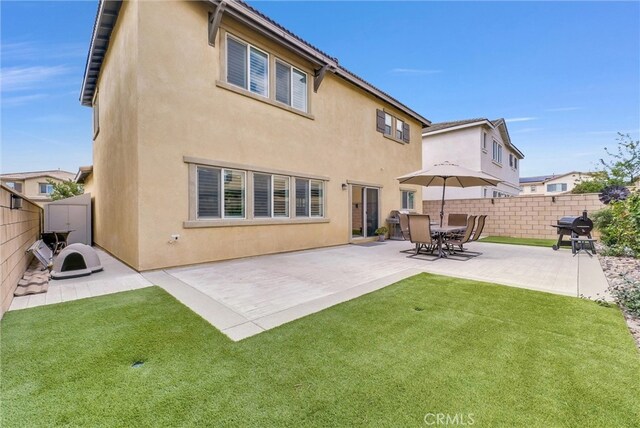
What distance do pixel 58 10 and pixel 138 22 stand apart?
8.48 m

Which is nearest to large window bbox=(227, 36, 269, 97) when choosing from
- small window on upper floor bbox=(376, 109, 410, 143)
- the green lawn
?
small window on upper floor bbox=(376, 109, 410, 143)

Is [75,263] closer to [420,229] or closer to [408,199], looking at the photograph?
[420,229]

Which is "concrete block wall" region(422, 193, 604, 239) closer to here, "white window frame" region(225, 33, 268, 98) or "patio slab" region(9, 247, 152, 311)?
"white window frame" region(225, 33, 268, 98)

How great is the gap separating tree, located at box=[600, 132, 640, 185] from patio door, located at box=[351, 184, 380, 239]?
12.5 meters

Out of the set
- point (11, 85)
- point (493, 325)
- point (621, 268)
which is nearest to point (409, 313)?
point (493, 325)

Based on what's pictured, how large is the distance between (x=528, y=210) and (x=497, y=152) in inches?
391

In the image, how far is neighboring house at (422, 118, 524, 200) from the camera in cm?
1874

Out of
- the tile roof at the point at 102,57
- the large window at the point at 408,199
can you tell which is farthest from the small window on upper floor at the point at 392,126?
the large window at the point at 408,199

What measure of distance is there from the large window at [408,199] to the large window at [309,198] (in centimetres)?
696

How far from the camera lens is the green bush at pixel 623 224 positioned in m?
5.18

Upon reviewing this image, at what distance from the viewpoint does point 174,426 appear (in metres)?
1.97

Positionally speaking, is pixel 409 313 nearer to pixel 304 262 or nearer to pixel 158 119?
pixel 304 262

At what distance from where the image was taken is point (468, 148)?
62.6ft

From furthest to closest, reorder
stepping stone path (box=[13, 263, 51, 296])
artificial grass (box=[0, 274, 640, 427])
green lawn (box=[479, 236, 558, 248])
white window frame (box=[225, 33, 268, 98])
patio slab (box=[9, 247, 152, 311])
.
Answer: green lawn (box=[479, 236, 558, 248]) < white window frame (box=[225, 33, 268, 98]) < stepping stone path (box=[13, 263, 51, 296]) < patio slab (box=[9, 247, 152, 311]) < artificial grass (box=[0, 274, 640, 427])
